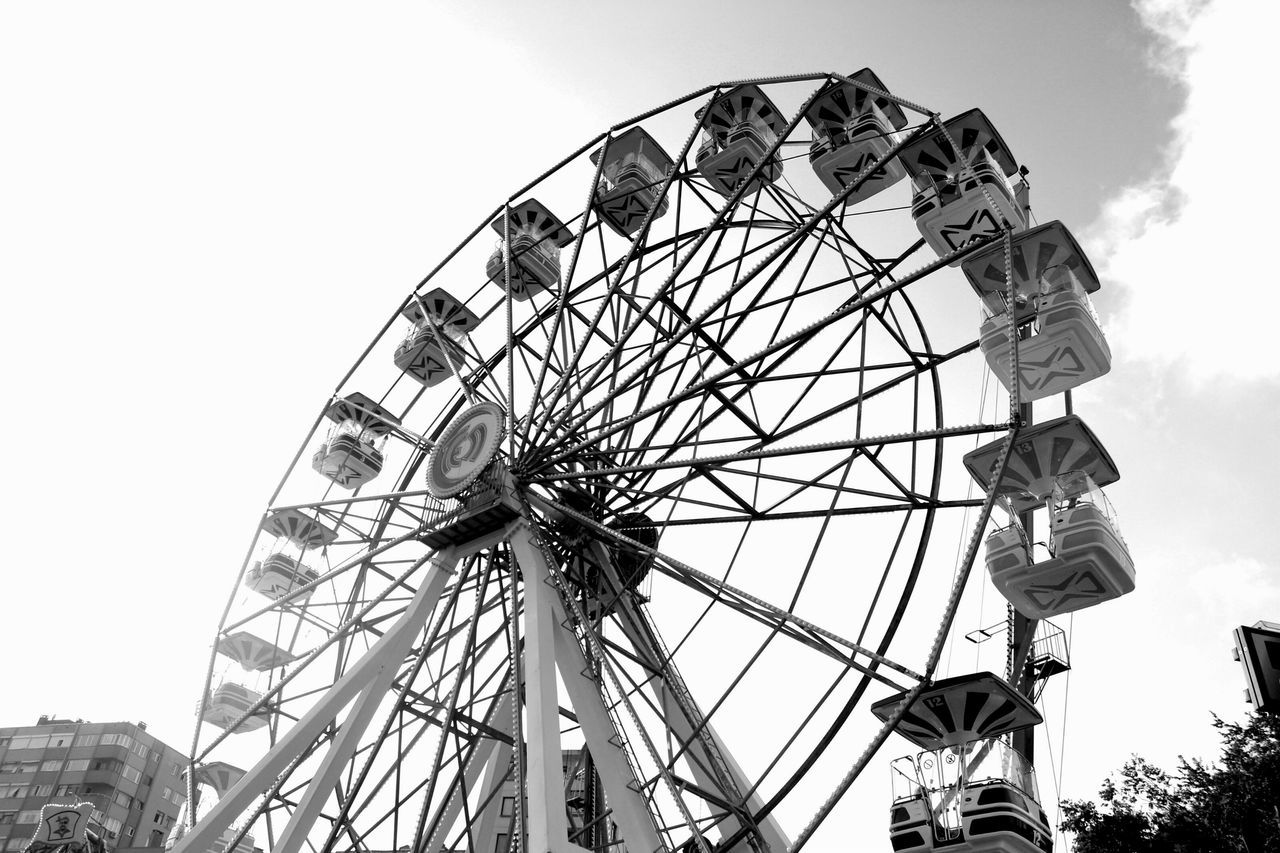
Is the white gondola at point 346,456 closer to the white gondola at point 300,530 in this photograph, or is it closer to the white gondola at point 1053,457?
the white gondola at point 300,530

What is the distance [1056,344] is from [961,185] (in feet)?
6.96

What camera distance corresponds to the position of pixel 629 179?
16.2 m

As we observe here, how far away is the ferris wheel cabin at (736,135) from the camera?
14.9m

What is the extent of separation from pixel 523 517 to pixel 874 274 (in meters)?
5.01

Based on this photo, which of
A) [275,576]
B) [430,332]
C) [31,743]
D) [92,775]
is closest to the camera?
[275,576]

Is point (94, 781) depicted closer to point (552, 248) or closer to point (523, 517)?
point (552, 248)

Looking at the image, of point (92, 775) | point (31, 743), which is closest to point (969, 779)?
point (92, 775)

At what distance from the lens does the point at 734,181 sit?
15266 millimetres

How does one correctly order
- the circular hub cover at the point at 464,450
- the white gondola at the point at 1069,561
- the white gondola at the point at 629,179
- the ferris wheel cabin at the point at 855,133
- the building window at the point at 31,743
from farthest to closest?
1. the building window at the point at 31,743
2. the white gondola at the point at 629,179
3. the ferris wheel cabin at the point at 855,133
4. the circular hub cover at the point at 464,450
5. the white gondola at the point at 1069,561

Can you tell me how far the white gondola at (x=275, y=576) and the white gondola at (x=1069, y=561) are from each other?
1073 cm

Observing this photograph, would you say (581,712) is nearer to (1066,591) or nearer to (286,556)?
(1066,591)

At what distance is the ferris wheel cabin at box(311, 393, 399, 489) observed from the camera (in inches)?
717

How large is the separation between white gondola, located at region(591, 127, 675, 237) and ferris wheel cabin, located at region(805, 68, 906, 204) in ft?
8.79

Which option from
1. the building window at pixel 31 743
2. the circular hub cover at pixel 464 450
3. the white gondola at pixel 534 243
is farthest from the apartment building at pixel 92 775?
the circular hub cover at pixel 464 450
